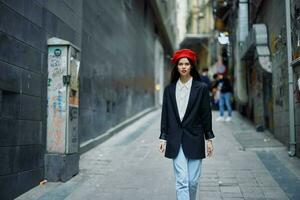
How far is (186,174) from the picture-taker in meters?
4.35

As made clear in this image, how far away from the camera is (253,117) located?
1397 centimetres

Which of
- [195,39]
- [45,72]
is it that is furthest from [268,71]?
[195,39]

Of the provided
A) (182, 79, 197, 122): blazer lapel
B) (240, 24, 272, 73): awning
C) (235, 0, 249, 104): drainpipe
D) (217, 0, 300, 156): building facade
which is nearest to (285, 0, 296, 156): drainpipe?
(217, 0, 300, 156): building facade

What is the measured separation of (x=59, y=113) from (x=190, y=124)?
3.01 meters

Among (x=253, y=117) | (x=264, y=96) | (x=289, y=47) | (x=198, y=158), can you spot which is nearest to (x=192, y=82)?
(x=198, y=158)

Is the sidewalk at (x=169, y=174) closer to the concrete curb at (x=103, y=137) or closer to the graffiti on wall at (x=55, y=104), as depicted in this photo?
the concrete curb at (x=103, y=137)

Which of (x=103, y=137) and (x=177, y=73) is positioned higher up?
(x=177, y=73)

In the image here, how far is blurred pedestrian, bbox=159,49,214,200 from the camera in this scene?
4.38 metres

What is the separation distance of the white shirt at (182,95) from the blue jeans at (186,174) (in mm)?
422

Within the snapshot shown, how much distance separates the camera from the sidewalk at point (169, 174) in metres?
6.02

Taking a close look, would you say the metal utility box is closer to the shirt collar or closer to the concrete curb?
the concrete curb

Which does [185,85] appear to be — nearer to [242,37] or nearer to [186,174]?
[186,174]

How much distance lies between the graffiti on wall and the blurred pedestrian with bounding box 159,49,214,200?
2.69 metres

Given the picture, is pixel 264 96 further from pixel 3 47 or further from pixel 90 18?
pixel 3 47
